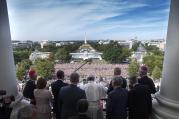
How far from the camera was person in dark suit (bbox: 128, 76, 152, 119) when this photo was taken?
4031 millimetres

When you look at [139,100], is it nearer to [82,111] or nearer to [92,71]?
[82,111]

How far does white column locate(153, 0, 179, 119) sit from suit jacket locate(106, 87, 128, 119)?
1.61ft

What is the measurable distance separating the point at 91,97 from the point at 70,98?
0.66 m

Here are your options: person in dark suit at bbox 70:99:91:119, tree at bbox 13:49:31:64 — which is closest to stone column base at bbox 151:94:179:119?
person in dark suit at bbox 70:99:91:119

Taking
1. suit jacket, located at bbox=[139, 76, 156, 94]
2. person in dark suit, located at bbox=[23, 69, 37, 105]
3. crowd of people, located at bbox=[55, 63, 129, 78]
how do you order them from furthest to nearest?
crowd of people, located at bbox=[55, 63, 129, 78]
person in dark suit, located at bbox=[23, 69, 37, 105]
suit jacket, located at bbox=[139, 76, 156, 94]

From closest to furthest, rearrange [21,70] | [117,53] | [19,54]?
[19,54]
[21,70]
[117,53]

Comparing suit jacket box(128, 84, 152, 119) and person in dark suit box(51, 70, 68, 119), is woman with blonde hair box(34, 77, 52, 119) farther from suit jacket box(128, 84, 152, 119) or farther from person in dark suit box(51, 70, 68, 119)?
suit jacket box(128, 84, 152, 119)

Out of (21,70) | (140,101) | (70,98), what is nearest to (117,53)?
(21,70)

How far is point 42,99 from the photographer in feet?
13.5

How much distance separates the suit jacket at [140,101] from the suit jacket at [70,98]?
711 millimetres

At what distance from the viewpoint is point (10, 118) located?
3697 mm

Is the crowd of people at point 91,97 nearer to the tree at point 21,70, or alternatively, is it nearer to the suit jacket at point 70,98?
the suit jacket at point 70,98

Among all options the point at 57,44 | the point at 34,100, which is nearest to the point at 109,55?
the point at 57,44

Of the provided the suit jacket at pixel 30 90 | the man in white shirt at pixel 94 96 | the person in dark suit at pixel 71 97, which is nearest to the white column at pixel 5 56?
the suit jacket at pixel 30 90
